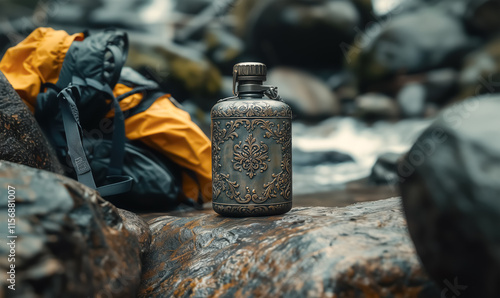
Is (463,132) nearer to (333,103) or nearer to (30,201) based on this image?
(30,201)

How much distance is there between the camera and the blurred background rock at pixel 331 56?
1030 cm

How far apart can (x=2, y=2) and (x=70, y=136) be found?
14212 millimetres

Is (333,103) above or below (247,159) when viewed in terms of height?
above

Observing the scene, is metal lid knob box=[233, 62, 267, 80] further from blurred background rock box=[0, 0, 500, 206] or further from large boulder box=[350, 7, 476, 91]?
large boulder box=[350, 7, 476, 91]

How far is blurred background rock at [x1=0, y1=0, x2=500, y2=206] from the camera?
10.3m

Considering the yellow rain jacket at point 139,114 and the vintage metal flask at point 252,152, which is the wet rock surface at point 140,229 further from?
the yellow rain jacket at point 139,114

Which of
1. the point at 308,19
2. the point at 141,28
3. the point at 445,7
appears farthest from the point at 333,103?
the point at 141,28

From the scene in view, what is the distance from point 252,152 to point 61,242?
106 centimetres

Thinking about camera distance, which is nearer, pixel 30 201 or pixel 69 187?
pixel 30 201

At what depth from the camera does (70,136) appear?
2738 millimetres

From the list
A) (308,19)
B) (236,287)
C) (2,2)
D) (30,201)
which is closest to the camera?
(30,201)

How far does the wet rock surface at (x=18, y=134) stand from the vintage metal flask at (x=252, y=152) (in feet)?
3.41

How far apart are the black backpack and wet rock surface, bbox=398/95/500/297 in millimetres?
1945

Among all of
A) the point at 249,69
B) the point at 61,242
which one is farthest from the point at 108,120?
the point at 61,242
